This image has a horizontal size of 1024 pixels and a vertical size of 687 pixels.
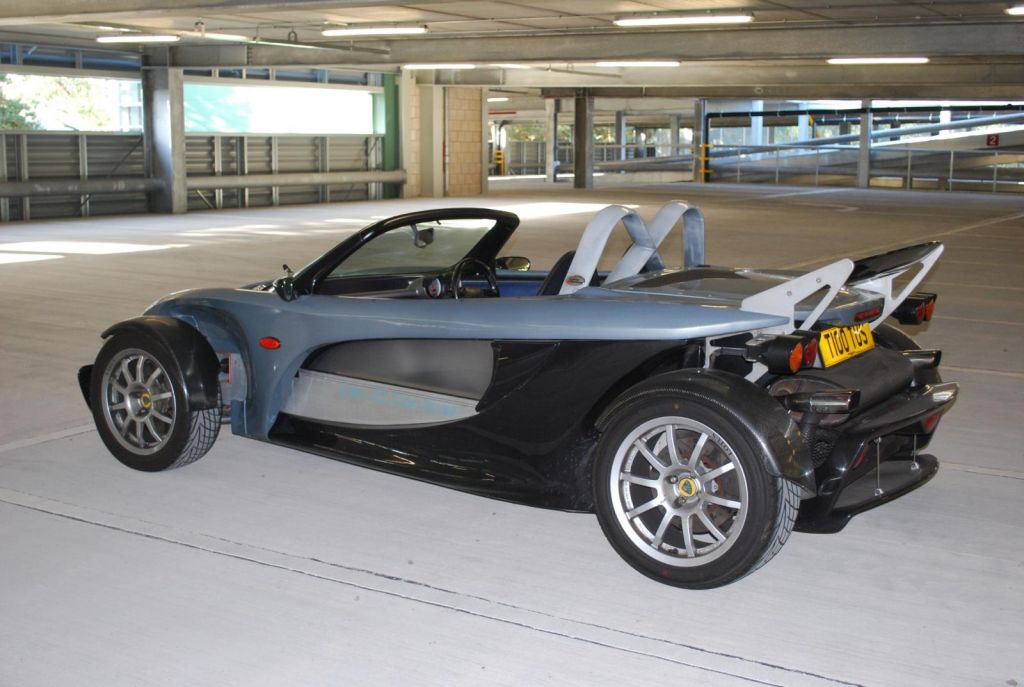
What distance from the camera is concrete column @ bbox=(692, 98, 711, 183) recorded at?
38.0m

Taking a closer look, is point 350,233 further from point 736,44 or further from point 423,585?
point 423,585

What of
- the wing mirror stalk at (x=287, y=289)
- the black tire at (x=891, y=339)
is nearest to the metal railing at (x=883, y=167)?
the black tire at (x=891, y=339)

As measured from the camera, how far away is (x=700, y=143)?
128 feet

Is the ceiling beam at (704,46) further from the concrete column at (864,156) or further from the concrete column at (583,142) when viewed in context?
the concrete column at (864,156)

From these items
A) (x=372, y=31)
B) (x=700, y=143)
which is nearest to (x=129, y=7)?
(x=372, y=31)

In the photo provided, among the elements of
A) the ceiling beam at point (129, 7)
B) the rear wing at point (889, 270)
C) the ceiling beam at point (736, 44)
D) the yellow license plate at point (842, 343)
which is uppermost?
the ceiling beam at point (736, 44)

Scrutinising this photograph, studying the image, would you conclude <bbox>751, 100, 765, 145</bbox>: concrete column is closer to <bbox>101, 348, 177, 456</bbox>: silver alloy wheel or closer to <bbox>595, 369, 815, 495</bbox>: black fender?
<bbox>101, 348, 177, 456</bbox>: silver alloy wheel

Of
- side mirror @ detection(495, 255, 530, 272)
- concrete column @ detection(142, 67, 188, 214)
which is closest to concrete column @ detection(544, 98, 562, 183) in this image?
concrete column @ detection(142, 67, 188, 214)

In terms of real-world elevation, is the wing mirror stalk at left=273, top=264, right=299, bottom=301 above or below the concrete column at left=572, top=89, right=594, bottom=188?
below

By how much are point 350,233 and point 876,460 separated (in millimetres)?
13882

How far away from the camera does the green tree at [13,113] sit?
19203 mm

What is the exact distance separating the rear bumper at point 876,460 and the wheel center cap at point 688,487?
38cm

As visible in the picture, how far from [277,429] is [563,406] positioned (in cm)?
134

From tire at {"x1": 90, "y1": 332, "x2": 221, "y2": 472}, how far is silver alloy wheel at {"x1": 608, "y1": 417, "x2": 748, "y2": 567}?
6.02 feet
